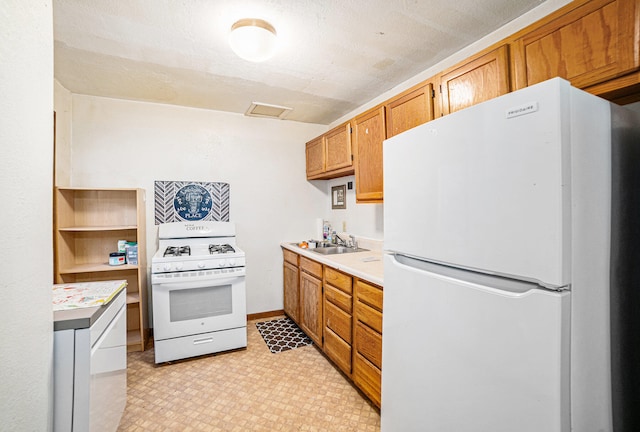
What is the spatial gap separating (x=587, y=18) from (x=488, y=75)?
386 mm

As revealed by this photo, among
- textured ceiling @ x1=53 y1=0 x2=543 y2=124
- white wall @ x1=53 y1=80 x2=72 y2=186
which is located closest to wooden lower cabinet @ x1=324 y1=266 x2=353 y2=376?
textured ceiling @ x1=53 y1=0 x2=543 y2=124

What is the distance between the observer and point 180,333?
2426mm

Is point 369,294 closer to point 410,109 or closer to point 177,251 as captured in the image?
point 410,109

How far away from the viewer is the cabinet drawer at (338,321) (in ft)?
6.80

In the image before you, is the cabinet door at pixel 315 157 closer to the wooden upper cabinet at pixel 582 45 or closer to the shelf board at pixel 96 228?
the shelf board at pixel 96 228

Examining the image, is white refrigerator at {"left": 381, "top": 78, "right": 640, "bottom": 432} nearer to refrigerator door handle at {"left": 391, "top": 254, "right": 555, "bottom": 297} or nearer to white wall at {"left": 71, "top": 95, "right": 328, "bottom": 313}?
refrigerator door handle at {"left": 391, "top": 254, "right": 555, "bottom": 297}

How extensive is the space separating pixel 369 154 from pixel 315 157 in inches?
44.4

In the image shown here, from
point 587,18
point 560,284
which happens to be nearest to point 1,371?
point 560,284

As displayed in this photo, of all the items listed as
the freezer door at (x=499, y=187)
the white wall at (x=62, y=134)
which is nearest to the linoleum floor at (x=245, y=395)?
the freezer door at (x=499, y=187)

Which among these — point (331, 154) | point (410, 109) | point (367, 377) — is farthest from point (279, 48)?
point (367, 377)

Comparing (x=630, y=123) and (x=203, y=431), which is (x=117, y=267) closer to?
(x=203, y=431)

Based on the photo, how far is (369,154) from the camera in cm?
232

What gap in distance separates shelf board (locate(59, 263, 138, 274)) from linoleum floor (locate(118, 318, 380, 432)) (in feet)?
2.62

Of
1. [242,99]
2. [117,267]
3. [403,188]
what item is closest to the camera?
[403,188]
